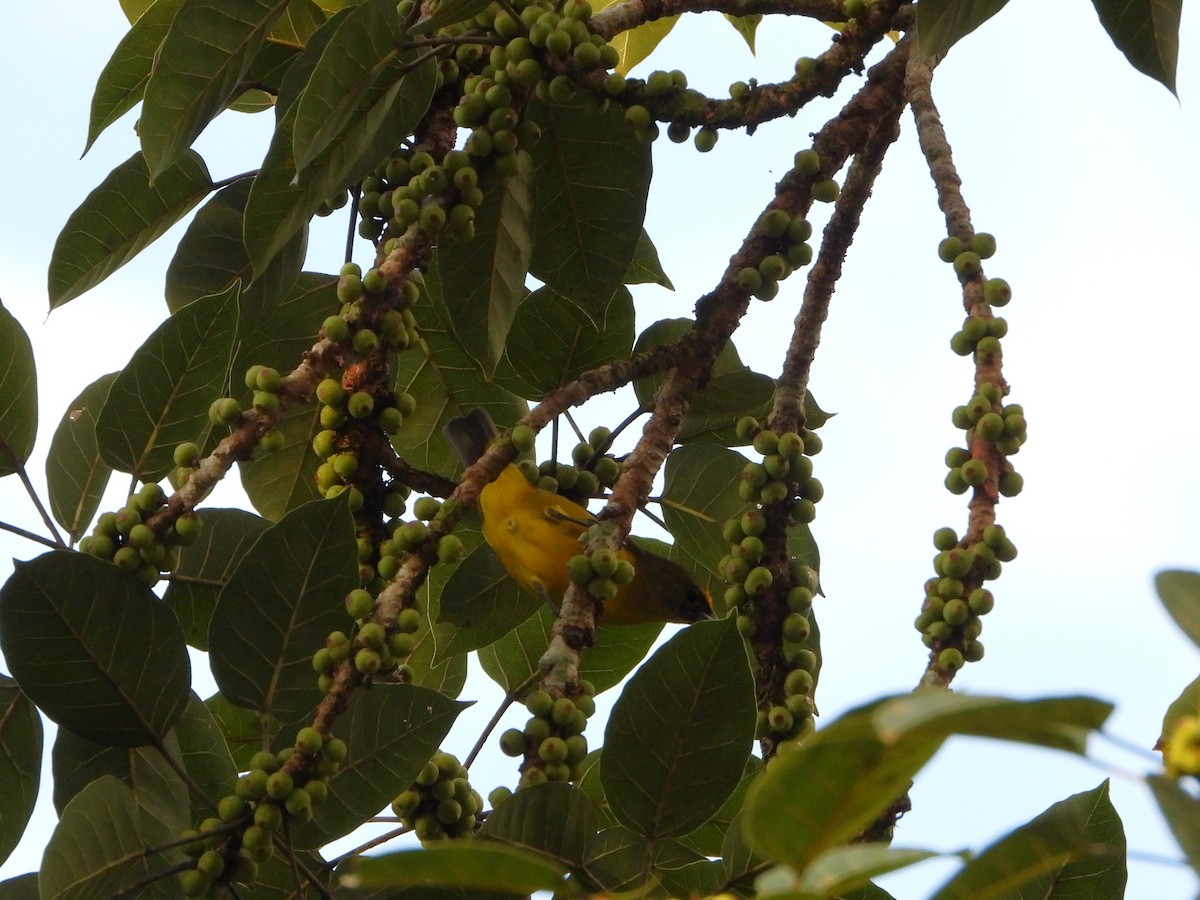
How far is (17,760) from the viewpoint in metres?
1.74

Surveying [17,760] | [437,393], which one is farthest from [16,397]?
[437,393]

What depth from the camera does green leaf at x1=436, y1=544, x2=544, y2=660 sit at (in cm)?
224

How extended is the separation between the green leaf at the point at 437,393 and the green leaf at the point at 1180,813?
189 cm

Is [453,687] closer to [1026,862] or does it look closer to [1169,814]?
[1026,862]

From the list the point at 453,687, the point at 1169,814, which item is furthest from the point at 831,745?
the point at 453,687

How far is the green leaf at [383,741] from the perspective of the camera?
1569 millimetres

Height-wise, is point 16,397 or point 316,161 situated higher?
point 316,161

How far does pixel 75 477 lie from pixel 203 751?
47 centimetres

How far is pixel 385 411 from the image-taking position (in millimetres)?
1986

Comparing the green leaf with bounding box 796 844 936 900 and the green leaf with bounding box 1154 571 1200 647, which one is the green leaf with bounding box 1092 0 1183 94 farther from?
the green leaf with bounding box 796 844 936 900

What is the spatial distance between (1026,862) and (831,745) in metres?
0.19

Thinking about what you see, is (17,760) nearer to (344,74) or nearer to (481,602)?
(481,602)

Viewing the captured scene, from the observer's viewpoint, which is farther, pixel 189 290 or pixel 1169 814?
pixel 189 290

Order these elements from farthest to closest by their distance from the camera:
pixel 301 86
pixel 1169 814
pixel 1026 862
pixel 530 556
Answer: pixel 530 556, pixel 301 86, pixel 1026 862, pixel 1169 814
